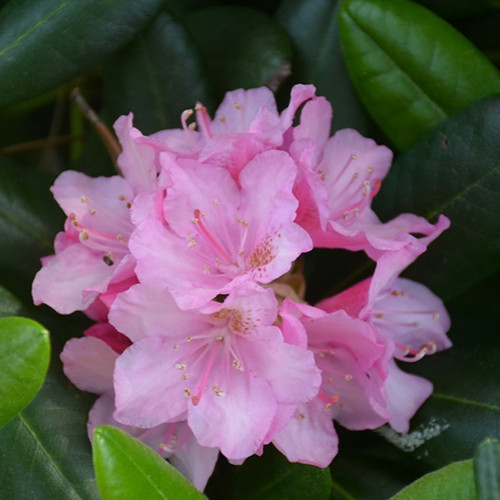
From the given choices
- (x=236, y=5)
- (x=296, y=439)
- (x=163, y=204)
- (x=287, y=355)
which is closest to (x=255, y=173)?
(x=163, y=204)

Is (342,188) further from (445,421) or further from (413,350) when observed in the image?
(445,421)

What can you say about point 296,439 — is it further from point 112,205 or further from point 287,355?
point 112,205

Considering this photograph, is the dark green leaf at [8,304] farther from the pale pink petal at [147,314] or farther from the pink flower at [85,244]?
the pale pink petal at [147,314]

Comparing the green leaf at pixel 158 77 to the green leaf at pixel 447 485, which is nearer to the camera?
the green leaf at pixel 447 485

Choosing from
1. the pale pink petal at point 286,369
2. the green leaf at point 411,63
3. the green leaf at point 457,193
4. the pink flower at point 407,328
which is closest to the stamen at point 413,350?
the pink flower at point 407,328

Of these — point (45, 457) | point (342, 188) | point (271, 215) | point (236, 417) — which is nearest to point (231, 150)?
point (271, 215)

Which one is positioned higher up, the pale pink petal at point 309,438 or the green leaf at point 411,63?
the green leaf at point 411,63

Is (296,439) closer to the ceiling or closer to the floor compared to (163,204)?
closer to the floor

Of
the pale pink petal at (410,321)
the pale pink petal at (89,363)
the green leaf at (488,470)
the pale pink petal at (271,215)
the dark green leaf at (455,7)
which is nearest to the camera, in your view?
the green leaf at (488,470)
